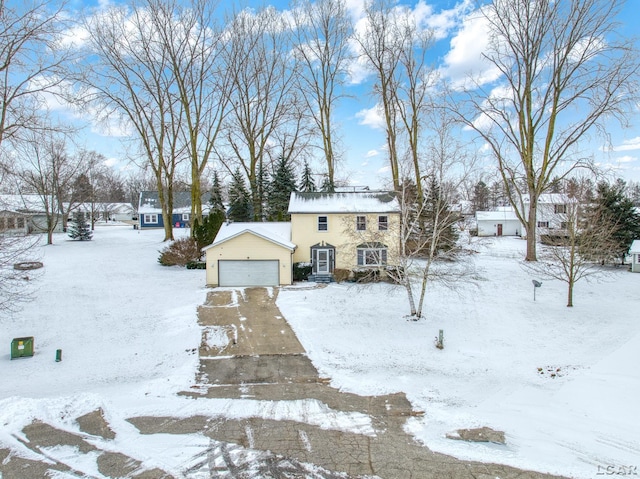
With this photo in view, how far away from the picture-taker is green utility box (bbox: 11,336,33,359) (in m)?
12.0

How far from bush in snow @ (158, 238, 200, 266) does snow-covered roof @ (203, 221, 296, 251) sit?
331cm

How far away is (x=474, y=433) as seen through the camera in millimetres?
7848

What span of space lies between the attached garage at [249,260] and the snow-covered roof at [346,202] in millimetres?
3121

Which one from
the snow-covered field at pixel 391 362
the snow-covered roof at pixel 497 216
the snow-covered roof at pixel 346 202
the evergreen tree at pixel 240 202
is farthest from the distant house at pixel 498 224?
the evergreen tree at pixel 240 202

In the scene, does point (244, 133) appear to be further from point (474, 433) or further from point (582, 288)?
point (474, 433)

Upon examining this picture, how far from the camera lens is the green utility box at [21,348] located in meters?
12.0

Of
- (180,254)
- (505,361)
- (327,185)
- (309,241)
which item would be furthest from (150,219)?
(505,361)

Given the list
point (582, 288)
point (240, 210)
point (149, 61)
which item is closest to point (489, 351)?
point (582, 288)

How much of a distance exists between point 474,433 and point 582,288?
1745 centimetres

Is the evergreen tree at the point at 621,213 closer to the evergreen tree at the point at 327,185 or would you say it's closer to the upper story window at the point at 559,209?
the upper story window at the point at 559,209

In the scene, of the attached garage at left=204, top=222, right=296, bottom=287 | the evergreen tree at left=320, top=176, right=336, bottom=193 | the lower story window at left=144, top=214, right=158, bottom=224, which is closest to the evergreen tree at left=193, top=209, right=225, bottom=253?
the attached garage at left=204, top=222, right=296, bottom=287

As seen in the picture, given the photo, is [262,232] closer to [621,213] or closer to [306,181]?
[306,181]

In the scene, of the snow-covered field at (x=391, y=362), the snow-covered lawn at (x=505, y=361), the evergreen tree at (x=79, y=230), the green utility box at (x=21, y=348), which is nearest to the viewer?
the snow-covered lawn at (x=505, y=361)

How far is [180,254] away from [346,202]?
39.0 feet
